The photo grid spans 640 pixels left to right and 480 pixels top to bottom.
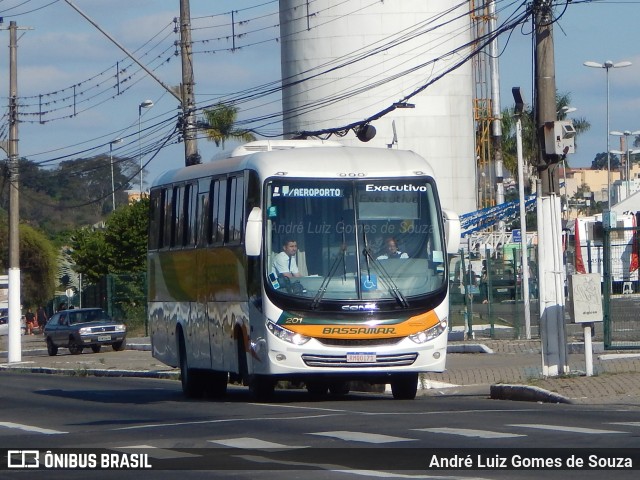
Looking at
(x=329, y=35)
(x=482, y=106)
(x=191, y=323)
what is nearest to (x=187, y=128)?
(x=191, y=323)

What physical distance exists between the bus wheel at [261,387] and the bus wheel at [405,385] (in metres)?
1.71

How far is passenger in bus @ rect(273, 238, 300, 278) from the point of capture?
682 inches

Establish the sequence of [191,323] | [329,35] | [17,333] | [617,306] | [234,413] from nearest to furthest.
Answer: [234,413], [191,323], [617,306], [17,333], [329,35]

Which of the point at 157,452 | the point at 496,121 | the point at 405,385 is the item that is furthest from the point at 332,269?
the point at 496,121

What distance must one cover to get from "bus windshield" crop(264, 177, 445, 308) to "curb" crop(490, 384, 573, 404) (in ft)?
6.08

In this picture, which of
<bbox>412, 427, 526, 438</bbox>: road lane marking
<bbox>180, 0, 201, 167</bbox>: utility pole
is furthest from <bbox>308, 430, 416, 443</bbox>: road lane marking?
<bbox>180, 0, 201, 167</bbox>: utility pole

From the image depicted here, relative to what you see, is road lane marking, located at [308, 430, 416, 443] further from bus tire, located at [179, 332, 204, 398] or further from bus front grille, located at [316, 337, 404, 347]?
bus tire, located at [179, 332, 204, 398]

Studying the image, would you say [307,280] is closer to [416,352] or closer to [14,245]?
[416,352]

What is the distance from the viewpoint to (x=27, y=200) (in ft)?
419

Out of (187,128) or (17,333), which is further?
(17,333)

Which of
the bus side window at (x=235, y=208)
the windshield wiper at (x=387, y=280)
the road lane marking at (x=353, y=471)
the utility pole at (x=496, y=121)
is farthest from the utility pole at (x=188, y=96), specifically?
the utility pole at (x=496, y=121)

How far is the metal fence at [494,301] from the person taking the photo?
32438 millimetres

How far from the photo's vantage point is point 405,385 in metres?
18.5

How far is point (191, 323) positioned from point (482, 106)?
48413mm
